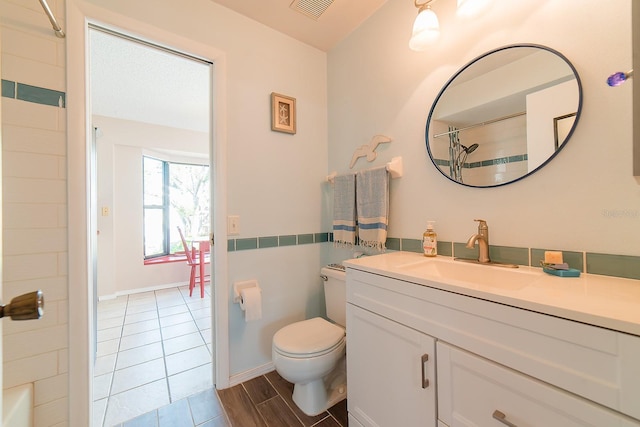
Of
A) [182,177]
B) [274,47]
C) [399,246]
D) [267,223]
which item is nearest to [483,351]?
[399,246]

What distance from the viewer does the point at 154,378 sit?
5.47 ft

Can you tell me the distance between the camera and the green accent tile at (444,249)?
1278mm

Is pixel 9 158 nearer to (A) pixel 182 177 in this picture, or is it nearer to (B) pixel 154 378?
(B) pixel 154 378

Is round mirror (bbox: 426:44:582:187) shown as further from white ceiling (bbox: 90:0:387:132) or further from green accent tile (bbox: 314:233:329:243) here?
green accent tile (bbox: 314:233:329:243)

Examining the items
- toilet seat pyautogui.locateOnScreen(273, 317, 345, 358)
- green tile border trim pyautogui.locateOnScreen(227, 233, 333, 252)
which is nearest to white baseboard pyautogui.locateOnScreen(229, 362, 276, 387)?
toilet seat pyautogui.locateOnScreen(273, 317, 345, 358)

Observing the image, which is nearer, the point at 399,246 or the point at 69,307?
the point at 69,307

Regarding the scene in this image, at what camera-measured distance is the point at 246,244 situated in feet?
5.40

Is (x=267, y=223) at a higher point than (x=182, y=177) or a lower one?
lower

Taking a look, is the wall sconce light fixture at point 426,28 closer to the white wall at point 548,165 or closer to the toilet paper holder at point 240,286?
the white wall at point 548,165

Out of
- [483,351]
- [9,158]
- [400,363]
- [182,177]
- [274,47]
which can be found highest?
[274,47]

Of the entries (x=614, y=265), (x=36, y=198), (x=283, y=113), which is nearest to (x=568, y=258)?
(x=614, y=265)

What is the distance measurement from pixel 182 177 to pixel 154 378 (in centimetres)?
326

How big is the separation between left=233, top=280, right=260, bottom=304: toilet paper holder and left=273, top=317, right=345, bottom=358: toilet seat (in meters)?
0.35

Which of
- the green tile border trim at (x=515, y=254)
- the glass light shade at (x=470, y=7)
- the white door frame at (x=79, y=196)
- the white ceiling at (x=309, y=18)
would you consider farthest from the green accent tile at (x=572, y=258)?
the white door frame at (x=79, y=196)
